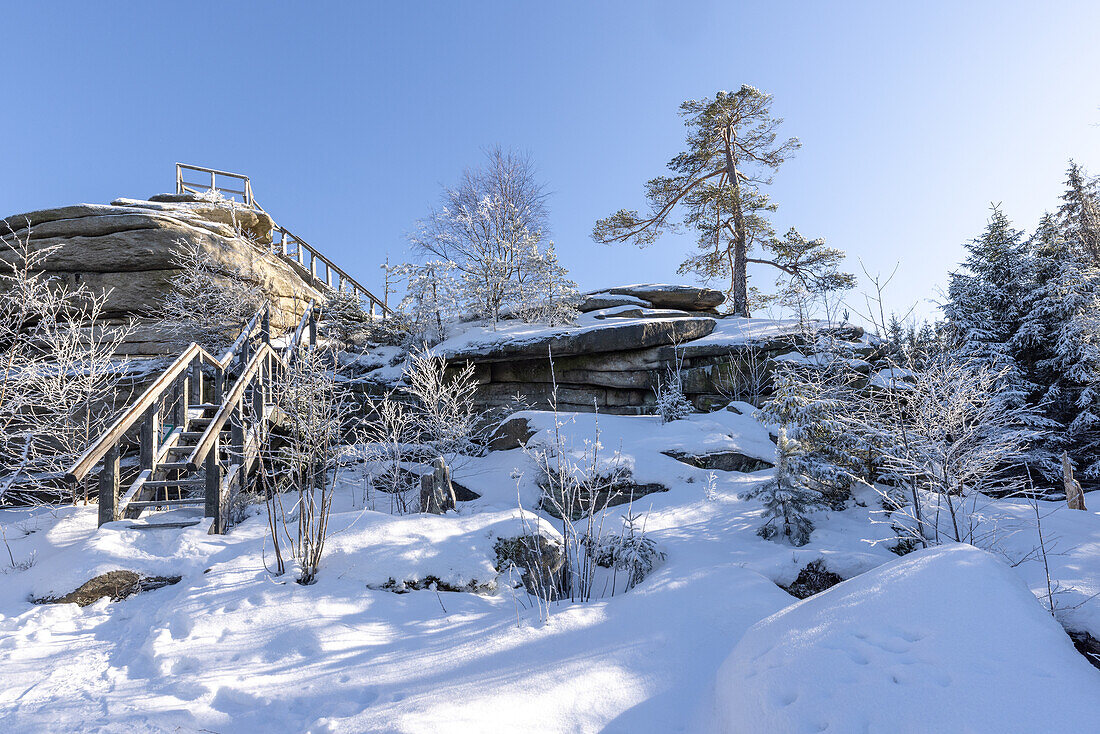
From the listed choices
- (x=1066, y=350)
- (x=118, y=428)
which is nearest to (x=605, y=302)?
(x=1066, y=350)

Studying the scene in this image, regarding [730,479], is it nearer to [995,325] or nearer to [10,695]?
[10,695]

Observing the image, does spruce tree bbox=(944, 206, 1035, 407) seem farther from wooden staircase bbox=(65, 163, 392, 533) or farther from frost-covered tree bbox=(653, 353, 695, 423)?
wooden staircase bbox=(65, 163, 392, 533)

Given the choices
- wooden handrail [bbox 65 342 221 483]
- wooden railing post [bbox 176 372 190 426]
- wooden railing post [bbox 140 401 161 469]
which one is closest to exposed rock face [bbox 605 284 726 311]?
wooden railing post [bbox 176 372 190 426]

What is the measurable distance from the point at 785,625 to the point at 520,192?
62.9ft

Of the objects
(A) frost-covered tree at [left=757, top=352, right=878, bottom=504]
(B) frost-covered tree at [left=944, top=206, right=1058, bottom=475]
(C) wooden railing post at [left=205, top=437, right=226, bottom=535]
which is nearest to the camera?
(C) wooden railing post at [left=205, top=437, right=226, bottom=535]

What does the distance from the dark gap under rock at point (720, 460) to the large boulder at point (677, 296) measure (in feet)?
32.6

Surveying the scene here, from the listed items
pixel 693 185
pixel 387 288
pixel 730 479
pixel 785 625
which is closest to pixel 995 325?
pixel 693 185

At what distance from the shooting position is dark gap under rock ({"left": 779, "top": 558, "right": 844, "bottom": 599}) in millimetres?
4234

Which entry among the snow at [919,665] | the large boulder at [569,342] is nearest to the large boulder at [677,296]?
the large boulder at [569,342]

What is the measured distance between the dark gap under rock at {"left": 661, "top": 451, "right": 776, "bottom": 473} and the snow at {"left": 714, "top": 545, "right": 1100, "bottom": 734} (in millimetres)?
5345

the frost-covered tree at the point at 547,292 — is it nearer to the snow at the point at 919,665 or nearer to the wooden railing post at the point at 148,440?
the wooden railing post at the point at 148,440

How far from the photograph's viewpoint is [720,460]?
8.12m

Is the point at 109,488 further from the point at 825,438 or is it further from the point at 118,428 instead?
the point at 825,438

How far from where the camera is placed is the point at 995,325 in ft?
46.1
